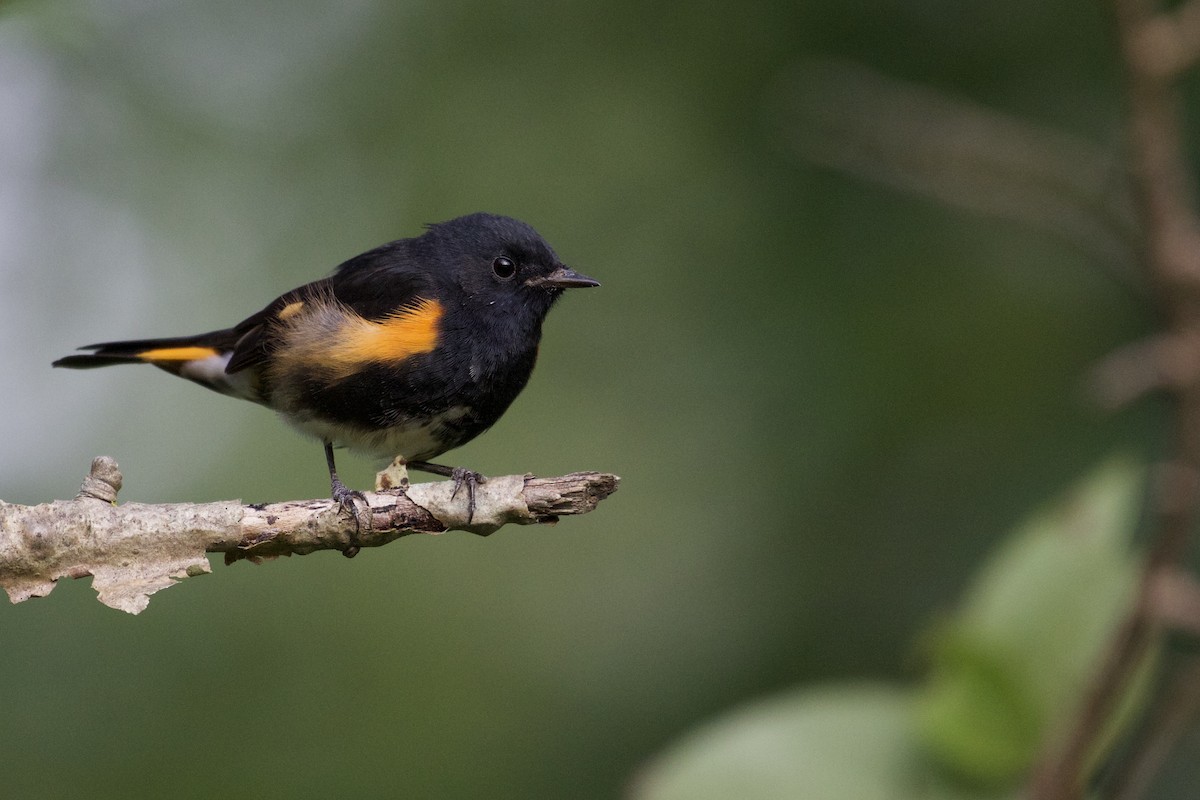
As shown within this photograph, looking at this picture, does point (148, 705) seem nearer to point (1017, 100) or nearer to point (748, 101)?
point (748, 101)

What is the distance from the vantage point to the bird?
10.6 feet

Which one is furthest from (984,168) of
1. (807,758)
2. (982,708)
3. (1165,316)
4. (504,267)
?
(807,758)

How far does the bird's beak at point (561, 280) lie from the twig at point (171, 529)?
59.3 inches

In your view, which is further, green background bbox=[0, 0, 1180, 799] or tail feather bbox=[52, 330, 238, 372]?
green background bbox=[0, 0, 1180, 799]

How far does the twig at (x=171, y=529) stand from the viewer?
2.05 m

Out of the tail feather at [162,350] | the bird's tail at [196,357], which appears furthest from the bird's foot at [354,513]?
the tail feather at [162,350]

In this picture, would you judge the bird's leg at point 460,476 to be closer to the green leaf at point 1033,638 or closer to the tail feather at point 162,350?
the tail feather at point 162,350

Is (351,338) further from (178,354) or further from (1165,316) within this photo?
(1165,316)

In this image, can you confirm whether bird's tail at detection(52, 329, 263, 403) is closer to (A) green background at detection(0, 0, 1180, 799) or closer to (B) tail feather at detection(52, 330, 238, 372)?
(B) tail feather at detection(52, 330, 238, 372)

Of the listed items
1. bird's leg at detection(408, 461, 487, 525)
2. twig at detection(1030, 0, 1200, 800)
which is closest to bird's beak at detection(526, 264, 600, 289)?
bird's leg at detection(408, 461, 487, 525)

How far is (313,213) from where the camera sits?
262 inches

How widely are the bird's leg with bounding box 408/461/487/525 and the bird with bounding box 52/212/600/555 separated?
1cm

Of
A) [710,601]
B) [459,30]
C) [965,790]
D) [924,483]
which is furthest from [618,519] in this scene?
[965,790]

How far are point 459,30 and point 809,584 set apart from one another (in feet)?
12.5
